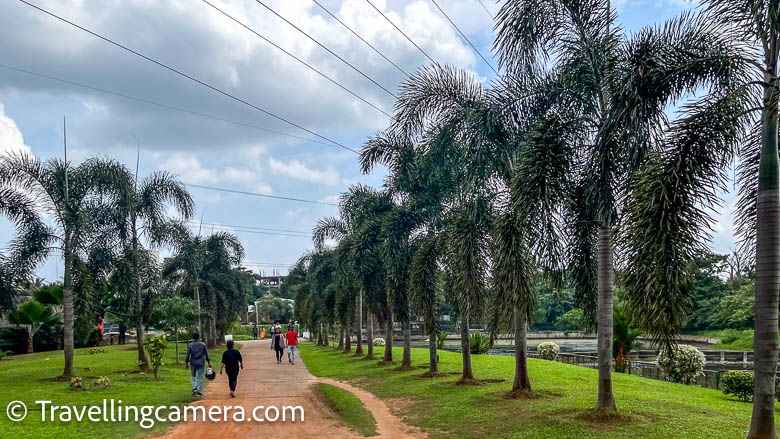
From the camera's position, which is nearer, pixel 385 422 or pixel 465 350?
pixel 385 422

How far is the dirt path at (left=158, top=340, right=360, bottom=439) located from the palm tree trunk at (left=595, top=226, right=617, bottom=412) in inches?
187

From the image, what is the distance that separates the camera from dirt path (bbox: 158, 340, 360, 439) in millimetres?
9945

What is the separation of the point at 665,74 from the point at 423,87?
7.44m

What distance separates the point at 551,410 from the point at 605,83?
6414 mm

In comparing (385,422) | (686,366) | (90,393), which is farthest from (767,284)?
(686,366)

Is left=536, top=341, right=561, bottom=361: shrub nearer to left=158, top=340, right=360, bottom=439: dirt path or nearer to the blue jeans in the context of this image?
left=158, top=340, right=360, bottom=439: dirt path

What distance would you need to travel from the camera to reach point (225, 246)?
3972 cm

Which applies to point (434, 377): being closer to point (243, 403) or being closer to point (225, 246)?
point (243, 403)

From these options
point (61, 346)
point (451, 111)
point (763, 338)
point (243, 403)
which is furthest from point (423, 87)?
point (61, 346)

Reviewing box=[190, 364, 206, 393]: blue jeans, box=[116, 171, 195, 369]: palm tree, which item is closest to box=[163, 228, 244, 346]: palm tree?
box=[116, 171, 195, 369]: palm tree

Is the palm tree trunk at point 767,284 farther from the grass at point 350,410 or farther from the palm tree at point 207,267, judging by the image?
the palm tree at point 207,267

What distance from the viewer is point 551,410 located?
1143cm

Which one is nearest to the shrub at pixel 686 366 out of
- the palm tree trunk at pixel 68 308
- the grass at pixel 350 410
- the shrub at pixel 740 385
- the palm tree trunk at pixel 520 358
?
the shrub at pixel 740 385

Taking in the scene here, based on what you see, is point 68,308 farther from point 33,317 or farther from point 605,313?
point 33,317
